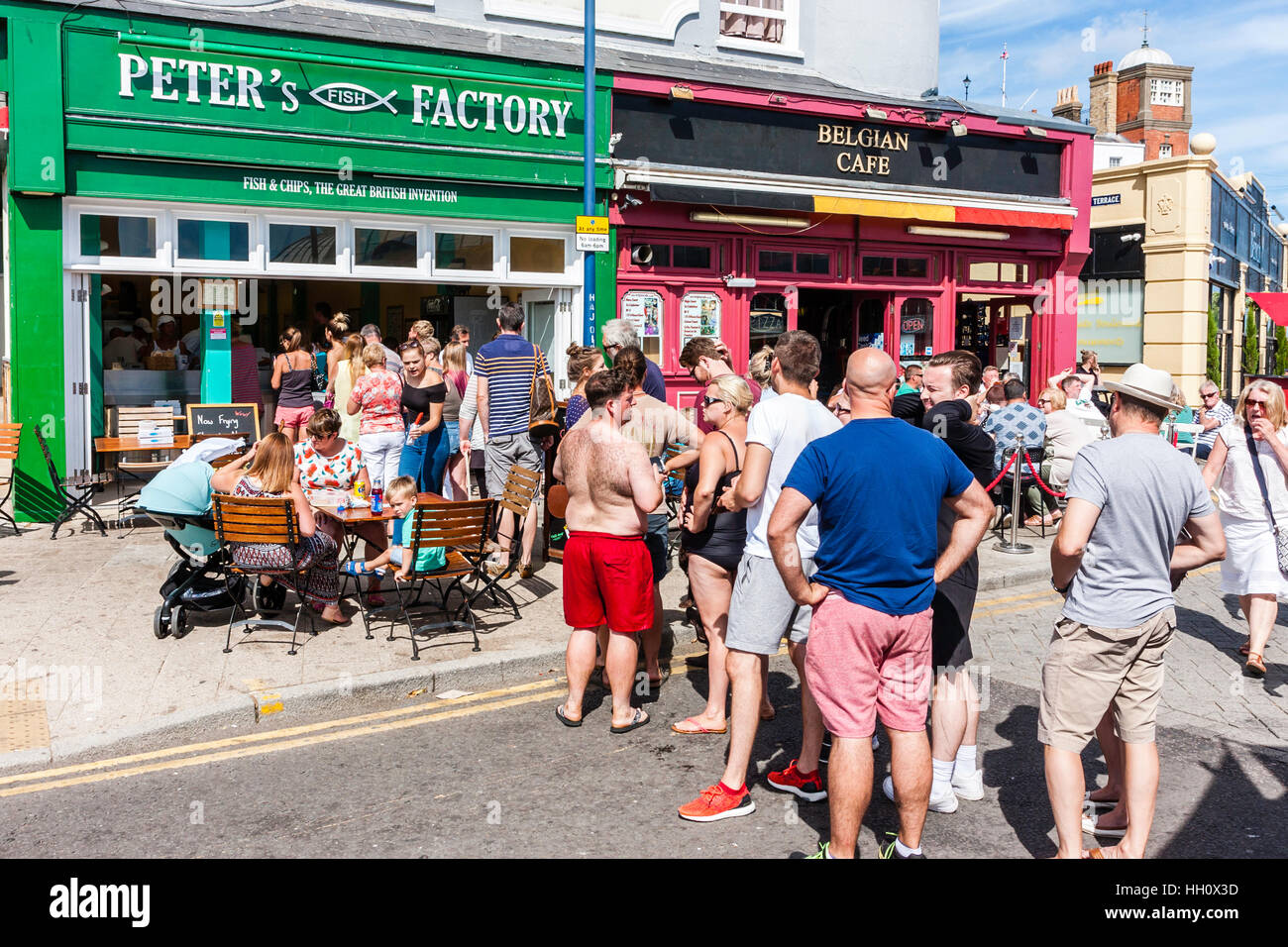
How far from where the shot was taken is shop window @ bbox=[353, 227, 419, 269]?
40.3ft

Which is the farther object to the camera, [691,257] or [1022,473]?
[691,257]

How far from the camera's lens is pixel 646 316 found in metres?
14.0

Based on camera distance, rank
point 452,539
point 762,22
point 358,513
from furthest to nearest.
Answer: point 762,22 → point 358,513 → point 452,539

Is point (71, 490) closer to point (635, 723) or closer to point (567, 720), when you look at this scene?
point (567, 720)

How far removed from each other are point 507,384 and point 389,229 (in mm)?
4048

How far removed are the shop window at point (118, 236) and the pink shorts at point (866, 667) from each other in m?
9.69

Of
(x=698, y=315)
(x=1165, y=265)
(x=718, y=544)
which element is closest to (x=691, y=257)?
(x=698, y=315)

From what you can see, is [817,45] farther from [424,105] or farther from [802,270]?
[424,105]

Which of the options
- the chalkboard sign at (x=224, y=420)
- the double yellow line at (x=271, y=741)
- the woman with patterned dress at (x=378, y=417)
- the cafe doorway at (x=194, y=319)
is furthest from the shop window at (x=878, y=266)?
the double yellow line at (x=271, y=741)

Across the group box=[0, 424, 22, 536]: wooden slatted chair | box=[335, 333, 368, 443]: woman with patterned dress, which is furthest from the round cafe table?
box=[0, 424, 22, 536]: wooden slatted chair

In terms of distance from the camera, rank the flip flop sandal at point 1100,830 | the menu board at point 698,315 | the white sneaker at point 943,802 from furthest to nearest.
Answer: the menu board at point 698,315 < the white sneaker at point 943,802 < the flip flop sandal at point 1100,830

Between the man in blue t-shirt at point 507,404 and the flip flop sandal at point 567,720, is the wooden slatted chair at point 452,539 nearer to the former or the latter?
the flip flop sandal at point 567,720

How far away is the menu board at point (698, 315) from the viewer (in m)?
14.3
